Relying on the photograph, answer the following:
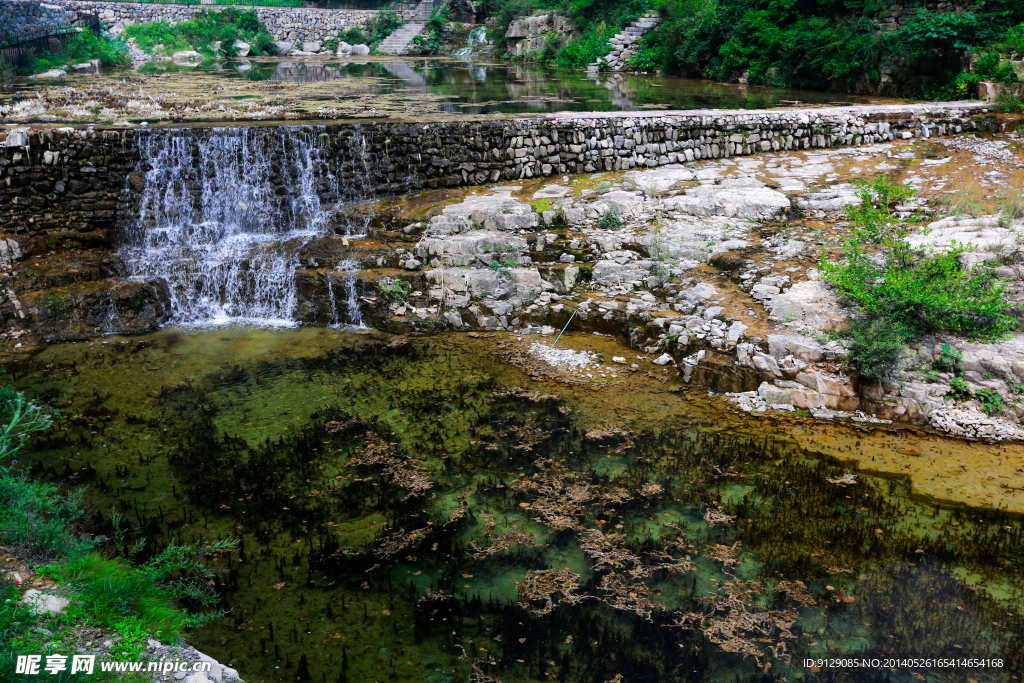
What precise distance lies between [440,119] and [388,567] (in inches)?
394

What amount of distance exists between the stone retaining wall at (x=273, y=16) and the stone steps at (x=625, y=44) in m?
16.1

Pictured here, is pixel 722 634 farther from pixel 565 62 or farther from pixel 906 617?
pixel 565 62

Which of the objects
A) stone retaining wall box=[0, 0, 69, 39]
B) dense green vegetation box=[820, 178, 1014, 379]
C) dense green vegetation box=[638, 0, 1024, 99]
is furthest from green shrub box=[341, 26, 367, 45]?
dense green vegetation box=[820, 178, 1014, 379]

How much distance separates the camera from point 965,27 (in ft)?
49.8

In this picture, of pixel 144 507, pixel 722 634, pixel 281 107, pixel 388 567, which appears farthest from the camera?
pixel 281 107

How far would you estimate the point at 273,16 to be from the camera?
1348 inches

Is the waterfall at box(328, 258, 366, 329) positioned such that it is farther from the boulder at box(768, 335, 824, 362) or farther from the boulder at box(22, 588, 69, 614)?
the boulder at box(22, 588, 69, 614)

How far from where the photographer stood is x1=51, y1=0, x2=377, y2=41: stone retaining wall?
30.1 meters

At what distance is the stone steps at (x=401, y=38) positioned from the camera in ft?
114

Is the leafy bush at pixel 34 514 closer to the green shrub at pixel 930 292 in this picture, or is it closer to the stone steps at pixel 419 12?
the green shrub at pixel 930 292

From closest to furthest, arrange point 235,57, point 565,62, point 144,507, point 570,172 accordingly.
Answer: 1. point 144,507
2. point 570,172
3. point 565,62
4. point 235,57

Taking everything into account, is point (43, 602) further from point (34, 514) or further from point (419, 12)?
point (419, 12)

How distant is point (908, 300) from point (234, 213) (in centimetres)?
1015

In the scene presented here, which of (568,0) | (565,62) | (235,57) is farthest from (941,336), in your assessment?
(235,57)
